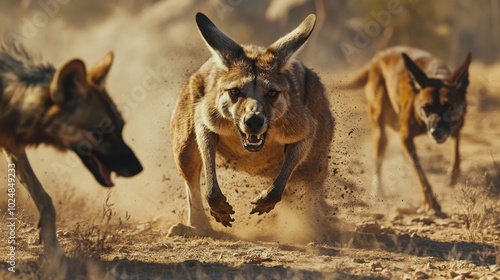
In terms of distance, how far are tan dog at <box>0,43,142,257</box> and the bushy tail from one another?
291 inches

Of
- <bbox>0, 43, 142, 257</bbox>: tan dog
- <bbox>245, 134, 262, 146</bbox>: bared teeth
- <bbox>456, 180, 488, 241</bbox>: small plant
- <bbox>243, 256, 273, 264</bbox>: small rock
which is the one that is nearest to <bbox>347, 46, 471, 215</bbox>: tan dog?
<bbox>456, 180, 488, 241</bbox>: small plant

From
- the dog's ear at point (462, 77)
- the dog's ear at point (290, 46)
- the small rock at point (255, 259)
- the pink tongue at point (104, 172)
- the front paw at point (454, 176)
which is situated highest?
the dog's ear at point (462, 77)

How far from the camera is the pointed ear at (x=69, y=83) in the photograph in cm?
600

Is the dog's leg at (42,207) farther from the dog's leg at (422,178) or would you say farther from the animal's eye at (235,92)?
the dog's leg at (422,178)

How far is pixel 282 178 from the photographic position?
25.8 feet

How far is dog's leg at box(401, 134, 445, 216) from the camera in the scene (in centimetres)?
1059

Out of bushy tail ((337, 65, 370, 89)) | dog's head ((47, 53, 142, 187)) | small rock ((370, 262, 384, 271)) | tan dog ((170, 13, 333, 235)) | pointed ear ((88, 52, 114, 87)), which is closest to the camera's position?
dog's head ((47, 53, 142, 187))

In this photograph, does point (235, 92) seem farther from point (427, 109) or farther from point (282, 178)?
point (427, 109)

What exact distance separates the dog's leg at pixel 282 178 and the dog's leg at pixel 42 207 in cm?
174

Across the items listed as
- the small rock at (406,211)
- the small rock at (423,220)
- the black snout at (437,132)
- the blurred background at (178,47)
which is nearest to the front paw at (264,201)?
the blurred background at (178,47)

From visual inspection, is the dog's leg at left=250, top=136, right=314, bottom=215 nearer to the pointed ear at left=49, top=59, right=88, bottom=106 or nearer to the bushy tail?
the pointed ear at left=49, top=59, right=88, bottom=106

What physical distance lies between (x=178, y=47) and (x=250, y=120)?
10.2 m

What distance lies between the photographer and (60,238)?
26.5 ft

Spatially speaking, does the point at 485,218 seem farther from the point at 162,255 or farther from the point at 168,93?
the point at 168,93
